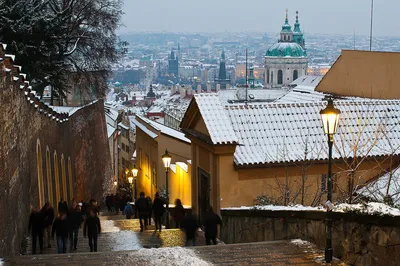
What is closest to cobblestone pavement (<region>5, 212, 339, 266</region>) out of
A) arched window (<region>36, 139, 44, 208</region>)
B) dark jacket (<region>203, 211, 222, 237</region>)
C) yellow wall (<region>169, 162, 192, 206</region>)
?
dark jacket (<region>203, 211, 222, 237</region>)

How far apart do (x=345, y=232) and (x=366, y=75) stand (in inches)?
714

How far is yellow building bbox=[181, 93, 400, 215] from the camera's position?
1848 cm

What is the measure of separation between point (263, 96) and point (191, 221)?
129 metres

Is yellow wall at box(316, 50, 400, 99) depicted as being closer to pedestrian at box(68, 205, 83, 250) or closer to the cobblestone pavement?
pedestrian at box(68, 205, 83, 250)

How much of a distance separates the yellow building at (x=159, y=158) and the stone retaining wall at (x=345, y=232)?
11297 mm

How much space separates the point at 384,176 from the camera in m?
18.7

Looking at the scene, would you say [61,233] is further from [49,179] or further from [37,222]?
[49,179]

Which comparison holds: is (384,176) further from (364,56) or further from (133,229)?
(364,56)

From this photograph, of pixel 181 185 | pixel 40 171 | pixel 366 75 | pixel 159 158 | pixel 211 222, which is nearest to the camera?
pixel 211 222

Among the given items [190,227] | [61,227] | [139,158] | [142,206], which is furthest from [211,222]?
[139,158]

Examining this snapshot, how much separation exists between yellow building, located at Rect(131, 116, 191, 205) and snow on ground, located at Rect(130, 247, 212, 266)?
1366 cm

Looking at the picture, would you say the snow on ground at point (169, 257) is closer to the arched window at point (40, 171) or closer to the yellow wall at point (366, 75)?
the arched window at point (40, 171)

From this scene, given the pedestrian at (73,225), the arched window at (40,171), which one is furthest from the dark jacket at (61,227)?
the arched window at (40,171)

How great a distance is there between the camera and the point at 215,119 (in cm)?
1905
